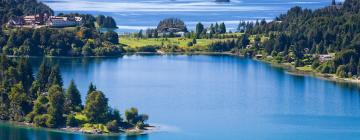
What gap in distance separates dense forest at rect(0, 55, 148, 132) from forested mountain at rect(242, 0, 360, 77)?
56.5 feet

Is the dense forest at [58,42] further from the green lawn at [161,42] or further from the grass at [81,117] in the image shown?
the grass at [81,117]

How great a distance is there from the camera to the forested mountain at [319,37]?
53.8 metres

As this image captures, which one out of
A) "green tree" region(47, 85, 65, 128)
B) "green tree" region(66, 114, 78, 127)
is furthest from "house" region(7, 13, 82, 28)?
"green tree" region(66, 114, 78, 127)

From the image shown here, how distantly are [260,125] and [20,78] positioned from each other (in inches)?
363

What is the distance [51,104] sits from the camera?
36.7 m

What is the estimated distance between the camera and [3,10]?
226 feet

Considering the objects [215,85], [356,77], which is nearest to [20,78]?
[215,85]

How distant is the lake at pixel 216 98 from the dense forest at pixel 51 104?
0.72 metres

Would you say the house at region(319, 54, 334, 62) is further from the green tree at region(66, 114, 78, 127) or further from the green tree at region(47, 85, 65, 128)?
the green tree at region(66, 114, 78, 127)

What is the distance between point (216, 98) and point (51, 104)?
8608mm

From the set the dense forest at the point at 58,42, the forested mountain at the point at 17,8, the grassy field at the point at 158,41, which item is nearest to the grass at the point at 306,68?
the grassy field at the point at 158,41

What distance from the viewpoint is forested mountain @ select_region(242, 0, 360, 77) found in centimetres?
5381

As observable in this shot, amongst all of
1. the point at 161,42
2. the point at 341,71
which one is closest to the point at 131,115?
the point at 341,71

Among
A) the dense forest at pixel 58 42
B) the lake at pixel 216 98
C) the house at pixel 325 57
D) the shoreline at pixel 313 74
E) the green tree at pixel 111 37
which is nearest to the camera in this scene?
the lake at pixel 216 98
